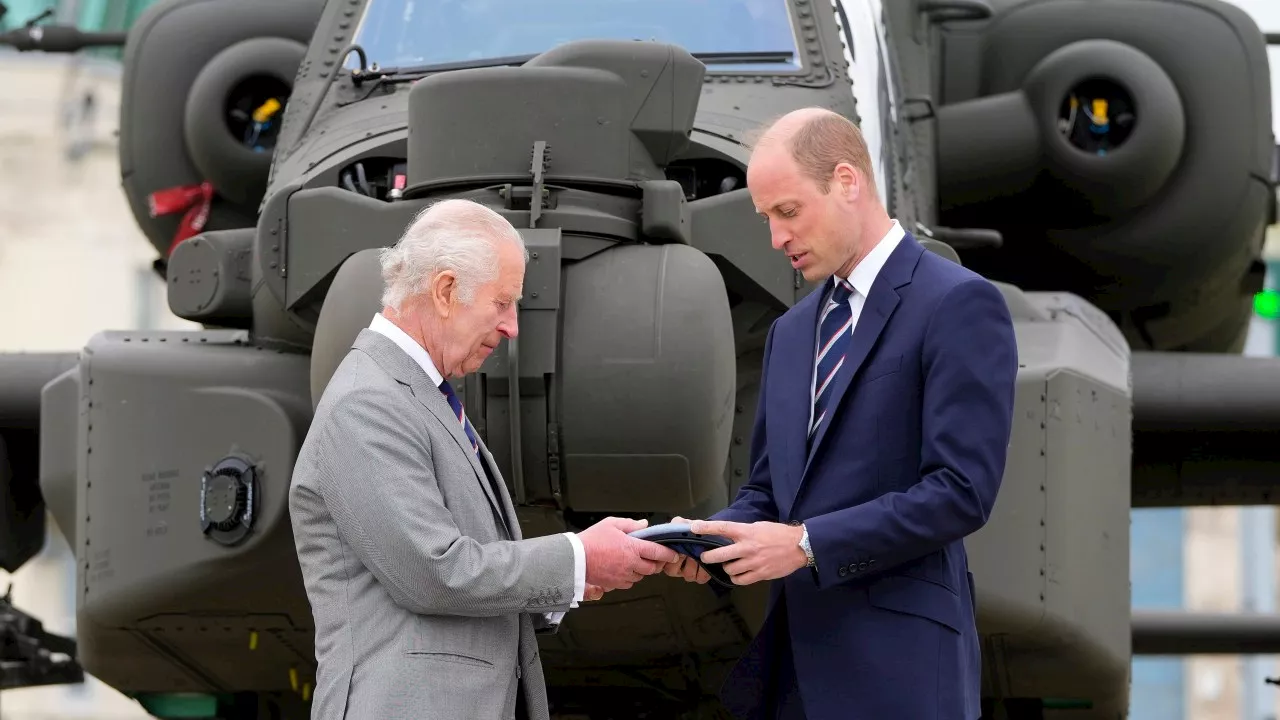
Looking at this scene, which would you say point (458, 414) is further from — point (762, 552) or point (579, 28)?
point (579, 28)

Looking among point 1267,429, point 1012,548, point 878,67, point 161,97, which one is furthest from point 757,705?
point 161,97

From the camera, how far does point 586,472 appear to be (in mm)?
4148

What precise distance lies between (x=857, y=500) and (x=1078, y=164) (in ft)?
13.7

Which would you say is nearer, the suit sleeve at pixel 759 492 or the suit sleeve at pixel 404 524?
the suit sleeve at pixel 404 524

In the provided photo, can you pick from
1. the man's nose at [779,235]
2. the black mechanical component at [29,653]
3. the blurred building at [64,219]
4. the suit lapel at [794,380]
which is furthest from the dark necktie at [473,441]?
the blurred building at [64,219]

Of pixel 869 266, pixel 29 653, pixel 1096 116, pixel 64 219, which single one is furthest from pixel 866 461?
pixel 64 219

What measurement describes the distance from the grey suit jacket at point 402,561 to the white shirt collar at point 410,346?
1cm

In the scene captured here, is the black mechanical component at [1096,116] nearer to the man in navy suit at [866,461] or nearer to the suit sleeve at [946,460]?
the man in navy suit at [866,461]

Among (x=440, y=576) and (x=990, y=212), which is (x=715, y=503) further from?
(x=990, y=212)

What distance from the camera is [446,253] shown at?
10.6 feet

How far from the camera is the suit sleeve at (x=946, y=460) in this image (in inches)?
123

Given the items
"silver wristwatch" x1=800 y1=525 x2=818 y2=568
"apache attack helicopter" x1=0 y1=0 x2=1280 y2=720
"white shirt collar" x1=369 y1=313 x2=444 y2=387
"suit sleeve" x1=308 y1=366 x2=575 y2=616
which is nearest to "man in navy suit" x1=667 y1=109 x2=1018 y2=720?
"silver wristwatch" x1=800 y1=525 x2=818 y2=568

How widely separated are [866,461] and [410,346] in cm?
75

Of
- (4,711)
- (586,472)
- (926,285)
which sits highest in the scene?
(926,285)
